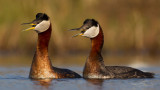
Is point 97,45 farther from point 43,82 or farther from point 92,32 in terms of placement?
point 43,82

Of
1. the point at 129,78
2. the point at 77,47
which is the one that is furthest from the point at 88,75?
the point at 77,47

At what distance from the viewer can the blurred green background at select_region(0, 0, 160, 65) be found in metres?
24.4

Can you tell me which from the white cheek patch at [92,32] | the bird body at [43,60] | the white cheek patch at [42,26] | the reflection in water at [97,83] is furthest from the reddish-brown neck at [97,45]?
the white cheek patch at [42,26]

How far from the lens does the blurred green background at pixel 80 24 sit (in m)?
24.4

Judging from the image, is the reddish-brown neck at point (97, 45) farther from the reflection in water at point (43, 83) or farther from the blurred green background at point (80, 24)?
the blurred green background at point (80, 24)

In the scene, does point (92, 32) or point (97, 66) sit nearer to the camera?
point (97, 66)

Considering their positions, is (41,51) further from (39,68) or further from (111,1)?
(111,1)

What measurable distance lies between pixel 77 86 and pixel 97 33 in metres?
2.33

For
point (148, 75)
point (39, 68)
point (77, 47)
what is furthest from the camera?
point (77, 47)

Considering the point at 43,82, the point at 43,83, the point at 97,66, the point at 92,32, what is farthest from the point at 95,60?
the point at 43,83

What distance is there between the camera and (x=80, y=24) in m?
24.9

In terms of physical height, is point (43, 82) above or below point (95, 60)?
below

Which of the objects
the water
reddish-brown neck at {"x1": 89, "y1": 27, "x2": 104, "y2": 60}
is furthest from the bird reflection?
reddish-brown neck at {"x1": 89, "y1": 27, "x2": 104, "y2": 60}

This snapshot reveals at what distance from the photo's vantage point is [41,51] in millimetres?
15273
